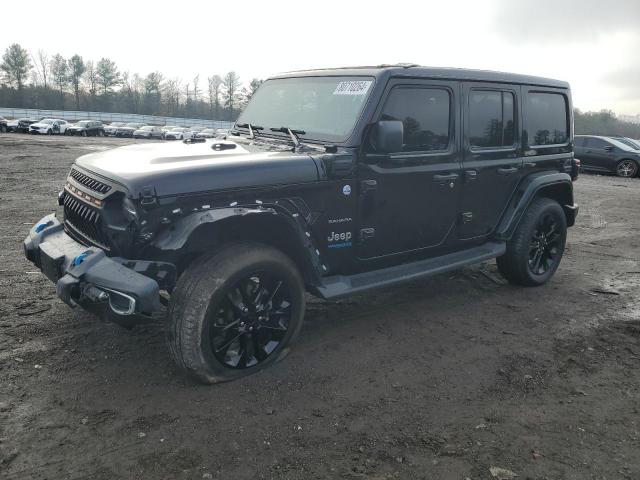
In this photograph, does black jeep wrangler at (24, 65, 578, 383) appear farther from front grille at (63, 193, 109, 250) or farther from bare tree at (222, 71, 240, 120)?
bare tree at (222, 71, 240, 120)

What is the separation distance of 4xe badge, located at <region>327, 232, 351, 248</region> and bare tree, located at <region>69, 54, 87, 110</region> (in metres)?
75.4

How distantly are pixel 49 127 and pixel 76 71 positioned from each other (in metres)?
39.6

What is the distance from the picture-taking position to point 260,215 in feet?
10.9

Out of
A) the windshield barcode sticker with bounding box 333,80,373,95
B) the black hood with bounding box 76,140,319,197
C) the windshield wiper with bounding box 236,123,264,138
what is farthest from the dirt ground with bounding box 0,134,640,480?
the windshield barcode sticker with bounding box 333,80,373,95

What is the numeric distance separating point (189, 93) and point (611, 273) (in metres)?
82.3

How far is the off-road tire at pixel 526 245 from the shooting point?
5.30m

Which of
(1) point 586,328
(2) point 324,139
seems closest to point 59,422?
(2) point 324,139

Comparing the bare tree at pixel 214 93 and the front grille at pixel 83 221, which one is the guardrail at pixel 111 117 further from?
the front grille at pixel 83 221

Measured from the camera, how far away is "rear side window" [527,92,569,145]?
17.3 ft

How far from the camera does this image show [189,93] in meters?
81.6

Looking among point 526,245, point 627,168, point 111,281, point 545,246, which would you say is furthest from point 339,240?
point 627,168

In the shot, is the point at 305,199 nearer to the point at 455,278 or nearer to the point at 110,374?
the point at 110,374

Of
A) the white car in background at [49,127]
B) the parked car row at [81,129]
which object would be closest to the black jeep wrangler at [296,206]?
the parked car row at [81,129]

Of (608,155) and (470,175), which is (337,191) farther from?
(608,155)
